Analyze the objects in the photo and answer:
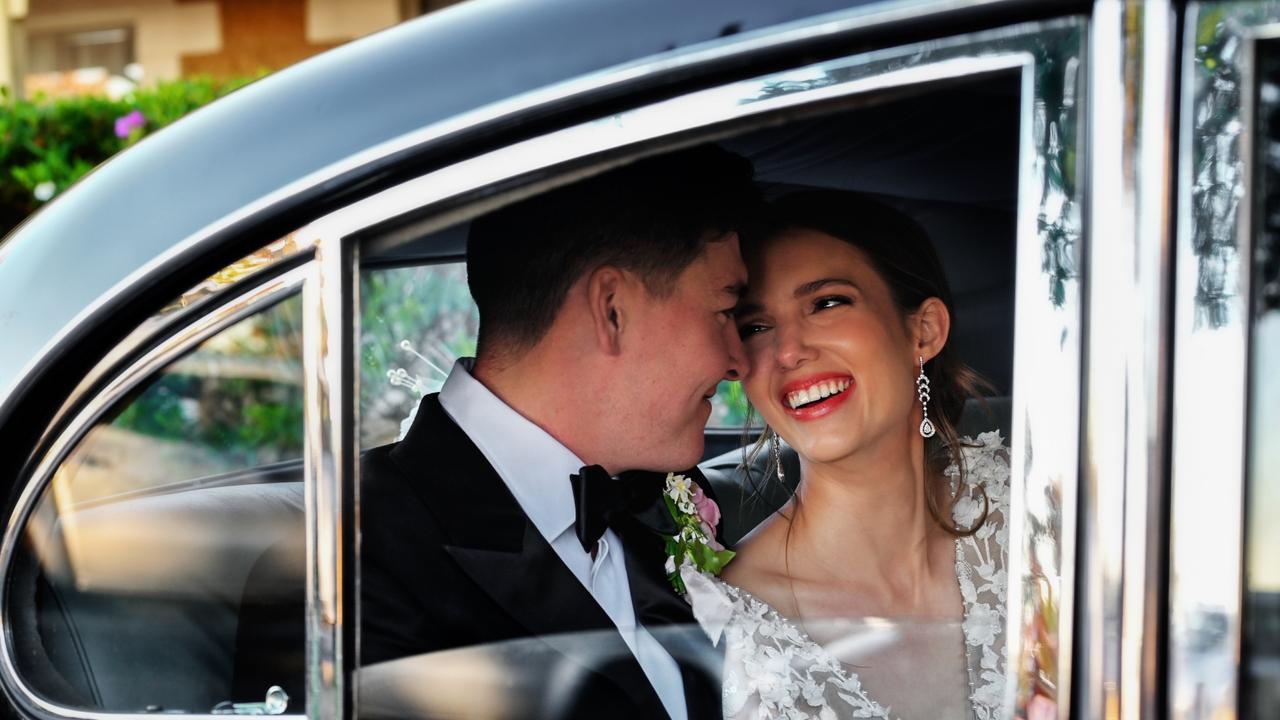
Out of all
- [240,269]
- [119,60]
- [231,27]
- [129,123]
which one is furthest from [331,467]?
[119,60]

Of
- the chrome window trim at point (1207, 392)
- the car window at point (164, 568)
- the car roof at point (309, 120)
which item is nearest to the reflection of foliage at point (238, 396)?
the car window at point (164, 568)

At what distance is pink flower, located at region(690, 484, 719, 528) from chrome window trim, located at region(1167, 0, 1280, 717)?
56 cm

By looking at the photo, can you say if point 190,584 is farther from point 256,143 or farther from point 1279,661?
point 1279,661

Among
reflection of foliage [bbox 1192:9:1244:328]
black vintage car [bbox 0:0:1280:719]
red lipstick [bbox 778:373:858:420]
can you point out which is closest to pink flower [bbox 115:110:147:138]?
black vintage car [bbox 0:0:1280:719]

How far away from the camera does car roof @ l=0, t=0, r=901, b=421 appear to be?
3.74 ft

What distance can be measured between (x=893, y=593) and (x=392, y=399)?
59 centimetres

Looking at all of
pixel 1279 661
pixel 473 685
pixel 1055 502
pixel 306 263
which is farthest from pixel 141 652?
pixel 1279 661

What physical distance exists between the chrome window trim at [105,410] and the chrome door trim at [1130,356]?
76 centimetres

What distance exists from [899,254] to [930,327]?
9 centimetres

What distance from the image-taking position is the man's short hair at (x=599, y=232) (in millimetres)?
1233

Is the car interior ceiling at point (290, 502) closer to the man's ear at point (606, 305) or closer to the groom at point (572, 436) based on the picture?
the groom at point (572, 436)

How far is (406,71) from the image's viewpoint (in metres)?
1.20

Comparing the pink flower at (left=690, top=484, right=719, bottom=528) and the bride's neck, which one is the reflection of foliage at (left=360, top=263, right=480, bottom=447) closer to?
the pink flower at (left=690, top=484, right=719, bottom=528)

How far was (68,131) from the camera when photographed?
227 inches
